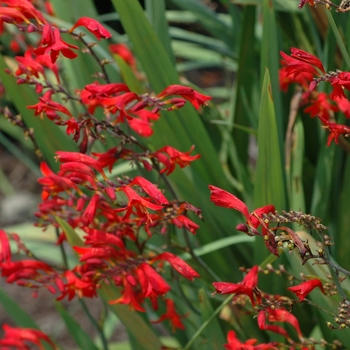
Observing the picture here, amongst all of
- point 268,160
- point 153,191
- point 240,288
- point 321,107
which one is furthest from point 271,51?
point 240,288

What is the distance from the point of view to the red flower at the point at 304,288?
1.03 meters

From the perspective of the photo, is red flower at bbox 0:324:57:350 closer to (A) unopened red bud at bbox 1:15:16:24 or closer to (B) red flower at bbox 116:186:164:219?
(B) red flower at bbox 116:186:164:219

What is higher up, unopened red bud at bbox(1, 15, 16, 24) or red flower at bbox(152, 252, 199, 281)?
unopened red bud at bbox(1, 15, 16, 24)

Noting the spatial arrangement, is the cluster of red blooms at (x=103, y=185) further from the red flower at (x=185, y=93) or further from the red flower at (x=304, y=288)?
the red flower at (x=304, y=288)

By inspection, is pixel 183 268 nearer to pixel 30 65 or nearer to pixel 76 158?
pixel 76 158

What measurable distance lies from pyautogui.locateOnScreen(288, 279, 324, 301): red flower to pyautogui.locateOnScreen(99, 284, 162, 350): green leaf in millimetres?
473

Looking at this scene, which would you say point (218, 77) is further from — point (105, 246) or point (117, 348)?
point (105, 246)

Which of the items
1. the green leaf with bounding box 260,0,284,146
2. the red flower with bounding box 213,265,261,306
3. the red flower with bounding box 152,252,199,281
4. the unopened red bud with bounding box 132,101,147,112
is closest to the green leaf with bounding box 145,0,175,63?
the green leaf with bounding box 260,0,284,146

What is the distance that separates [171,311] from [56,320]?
203cm

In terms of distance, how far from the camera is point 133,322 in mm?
1445

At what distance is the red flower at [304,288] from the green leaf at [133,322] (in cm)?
47

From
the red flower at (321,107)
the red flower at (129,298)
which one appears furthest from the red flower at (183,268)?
the red flower at (321,107)

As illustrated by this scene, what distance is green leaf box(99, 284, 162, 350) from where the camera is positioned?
138cm

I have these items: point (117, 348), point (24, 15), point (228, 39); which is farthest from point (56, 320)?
point (24, 15)
